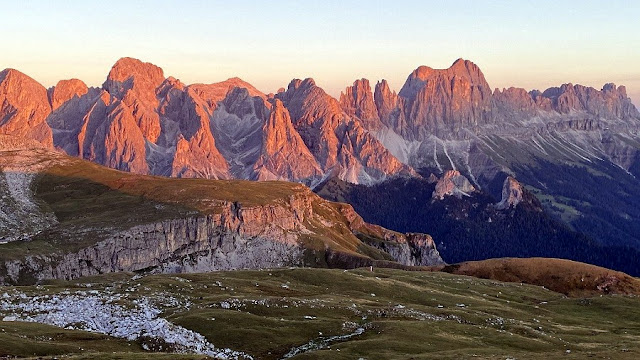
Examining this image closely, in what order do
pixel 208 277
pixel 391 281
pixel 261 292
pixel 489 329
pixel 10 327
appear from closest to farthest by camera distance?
pixel 10 327
pixel 489 329
pixel 261 292
pixel 208 277
pixel 391 281

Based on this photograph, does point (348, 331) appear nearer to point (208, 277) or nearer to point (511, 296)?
point (208, 277)

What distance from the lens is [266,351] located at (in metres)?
83.7

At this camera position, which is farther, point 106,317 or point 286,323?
Answer: point 106,317

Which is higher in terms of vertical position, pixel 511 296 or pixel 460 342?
pixel 460 342

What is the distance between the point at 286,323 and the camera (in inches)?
3723

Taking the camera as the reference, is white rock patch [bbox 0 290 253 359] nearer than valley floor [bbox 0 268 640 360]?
No

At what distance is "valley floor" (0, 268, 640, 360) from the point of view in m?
81.2

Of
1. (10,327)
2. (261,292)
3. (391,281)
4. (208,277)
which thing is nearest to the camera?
(10,327)

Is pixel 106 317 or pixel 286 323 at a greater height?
pixel 286 323

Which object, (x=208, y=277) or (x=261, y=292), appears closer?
(x=261, y=292)

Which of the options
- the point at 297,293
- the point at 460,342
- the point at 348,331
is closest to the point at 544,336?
the point at 460,342

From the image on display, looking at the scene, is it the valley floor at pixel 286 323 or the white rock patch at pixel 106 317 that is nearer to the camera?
the valley floor at pixel 286 323

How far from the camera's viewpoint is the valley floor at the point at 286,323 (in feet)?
266

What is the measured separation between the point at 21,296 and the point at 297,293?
48.6m
